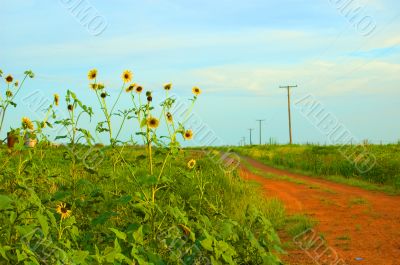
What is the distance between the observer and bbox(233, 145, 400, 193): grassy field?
13.8m

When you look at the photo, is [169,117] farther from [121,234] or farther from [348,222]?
[348,222]

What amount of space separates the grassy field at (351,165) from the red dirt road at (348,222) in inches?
103

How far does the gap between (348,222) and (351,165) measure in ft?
27.5

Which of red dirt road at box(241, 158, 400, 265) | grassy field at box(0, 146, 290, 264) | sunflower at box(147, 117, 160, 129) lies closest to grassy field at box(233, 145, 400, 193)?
red dirt road at box(241, 158, 400, 265)

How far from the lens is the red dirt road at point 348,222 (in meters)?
5.91

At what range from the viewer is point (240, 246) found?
4492 millimetres

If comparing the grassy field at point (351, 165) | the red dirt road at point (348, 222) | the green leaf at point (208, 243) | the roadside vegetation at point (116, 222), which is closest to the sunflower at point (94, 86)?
the roadside vegetation at point (116, 222)

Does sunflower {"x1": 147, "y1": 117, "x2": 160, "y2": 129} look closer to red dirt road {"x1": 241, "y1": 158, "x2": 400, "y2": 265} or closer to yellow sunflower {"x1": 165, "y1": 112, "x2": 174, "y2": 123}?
yellow sunflower {"x1": 165, "y1": 112, "x2": 174, "y2": 123}

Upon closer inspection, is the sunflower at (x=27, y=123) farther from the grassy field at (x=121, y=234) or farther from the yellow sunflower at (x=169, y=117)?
the yellow sunflower at (x=169, y=117)

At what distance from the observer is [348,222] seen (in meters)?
7.62

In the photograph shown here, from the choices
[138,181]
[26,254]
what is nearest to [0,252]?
[26,254]

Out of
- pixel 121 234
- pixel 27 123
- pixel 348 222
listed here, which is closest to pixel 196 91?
pixel 27 123

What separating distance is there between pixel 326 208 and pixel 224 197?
171 cm

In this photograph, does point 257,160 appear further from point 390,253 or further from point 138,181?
point 138,181
